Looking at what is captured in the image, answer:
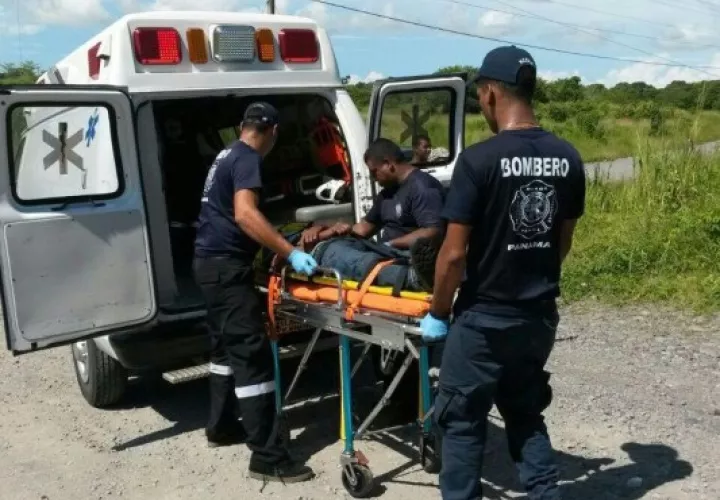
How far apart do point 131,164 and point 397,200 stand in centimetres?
150

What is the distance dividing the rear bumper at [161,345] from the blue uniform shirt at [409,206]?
4.04 ft

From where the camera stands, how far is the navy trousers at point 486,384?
3.21 meters

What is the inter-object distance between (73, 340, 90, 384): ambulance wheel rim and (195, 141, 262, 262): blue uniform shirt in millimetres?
1351

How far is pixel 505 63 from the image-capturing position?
3123 millimetres

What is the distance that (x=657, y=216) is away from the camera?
29.9 feet

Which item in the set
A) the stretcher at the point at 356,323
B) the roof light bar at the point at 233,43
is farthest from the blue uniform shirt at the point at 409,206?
the roof light bar at the point at 233,43

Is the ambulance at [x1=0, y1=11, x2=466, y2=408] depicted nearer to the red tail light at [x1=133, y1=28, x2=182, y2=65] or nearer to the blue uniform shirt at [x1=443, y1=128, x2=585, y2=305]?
the red tail light at [x1=133, y1=28, x2=182, y2=65]

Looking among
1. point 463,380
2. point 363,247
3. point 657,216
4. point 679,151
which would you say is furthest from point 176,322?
point 679,151

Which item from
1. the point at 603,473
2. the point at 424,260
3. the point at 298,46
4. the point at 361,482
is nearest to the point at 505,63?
the point at 424,260

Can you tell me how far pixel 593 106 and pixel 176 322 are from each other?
36149 millimetres

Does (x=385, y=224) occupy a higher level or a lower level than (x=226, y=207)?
lower

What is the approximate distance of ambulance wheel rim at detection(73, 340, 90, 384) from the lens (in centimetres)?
544

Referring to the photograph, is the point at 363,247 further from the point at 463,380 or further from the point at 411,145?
the point at 411,145

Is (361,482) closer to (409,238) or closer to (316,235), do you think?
(409,238)
